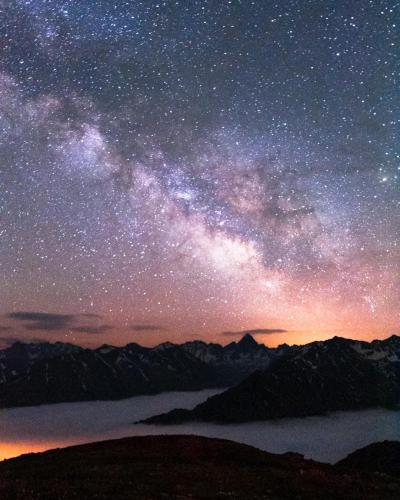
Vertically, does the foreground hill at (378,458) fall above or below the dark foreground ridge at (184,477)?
below

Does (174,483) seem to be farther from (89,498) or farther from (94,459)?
(94,459)

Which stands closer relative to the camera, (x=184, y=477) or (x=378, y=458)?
(x=184, y=477)

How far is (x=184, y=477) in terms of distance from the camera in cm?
2911

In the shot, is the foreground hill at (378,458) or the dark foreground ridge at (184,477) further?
the foreground hill at (378,458)

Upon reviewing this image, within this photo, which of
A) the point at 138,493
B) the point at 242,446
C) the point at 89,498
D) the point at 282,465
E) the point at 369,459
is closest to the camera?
the point at 89,498

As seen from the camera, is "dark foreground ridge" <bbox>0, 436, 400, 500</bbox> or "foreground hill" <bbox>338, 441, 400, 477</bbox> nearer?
"dark foreground ridge" <bbox>0, 436, 400, 500</bbox>

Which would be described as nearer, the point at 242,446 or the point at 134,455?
the point at 134,455

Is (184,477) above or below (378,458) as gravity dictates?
above

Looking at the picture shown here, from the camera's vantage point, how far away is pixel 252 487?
27.6m

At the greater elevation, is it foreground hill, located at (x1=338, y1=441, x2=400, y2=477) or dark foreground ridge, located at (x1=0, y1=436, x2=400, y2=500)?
dark foreground ridge, located at (x1=0, y1=436, x2=400, y2=500)

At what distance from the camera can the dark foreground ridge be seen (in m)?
24.2

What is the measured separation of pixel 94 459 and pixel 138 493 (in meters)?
16.2

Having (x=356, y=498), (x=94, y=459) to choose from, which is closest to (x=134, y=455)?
(x=94, y=459)

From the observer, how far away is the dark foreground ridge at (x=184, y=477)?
2420 cm
